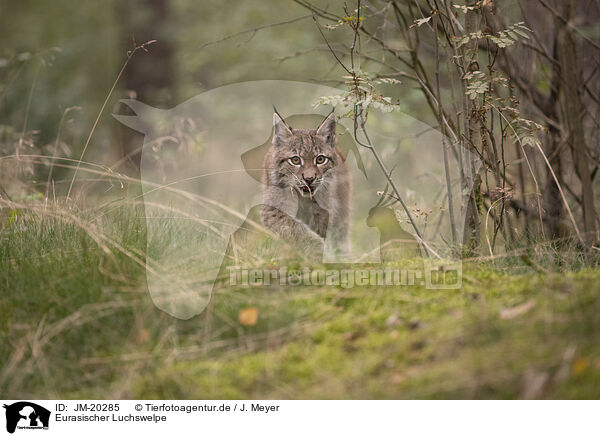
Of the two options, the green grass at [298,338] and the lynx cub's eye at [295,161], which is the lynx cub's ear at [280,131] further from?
the green grass at [298,338]

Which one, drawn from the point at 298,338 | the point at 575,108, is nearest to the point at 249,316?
the point at 298,338

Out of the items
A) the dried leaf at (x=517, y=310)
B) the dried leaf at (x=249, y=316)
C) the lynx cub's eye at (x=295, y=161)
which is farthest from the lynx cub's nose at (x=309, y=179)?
the dried leaf at (x=517, y=310)

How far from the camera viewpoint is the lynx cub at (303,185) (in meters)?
4.19

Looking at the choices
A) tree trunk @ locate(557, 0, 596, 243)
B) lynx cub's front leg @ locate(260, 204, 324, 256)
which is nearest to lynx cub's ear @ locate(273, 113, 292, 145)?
lynx cub's front leg @ locate(260, 204, 324, 256)

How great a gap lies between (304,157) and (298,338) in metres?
1.75

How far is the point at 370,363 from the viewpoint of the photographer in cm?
253

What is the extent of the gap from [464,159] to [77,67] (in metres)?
10.8

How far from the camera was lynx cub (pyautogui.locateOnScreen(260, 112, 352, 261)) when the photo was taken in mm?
4191

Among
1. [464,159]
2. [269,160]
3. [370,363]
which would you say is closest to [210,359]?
[370,363]

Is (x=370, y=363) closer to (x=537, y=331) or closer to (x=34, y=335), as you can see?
(x=537, y=331)

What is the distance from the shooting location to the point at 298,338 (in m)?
2.78

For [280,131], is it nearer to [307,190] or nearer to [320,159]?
[320,159]

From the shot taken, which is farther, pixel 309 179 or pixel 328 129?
pixel 328 129
